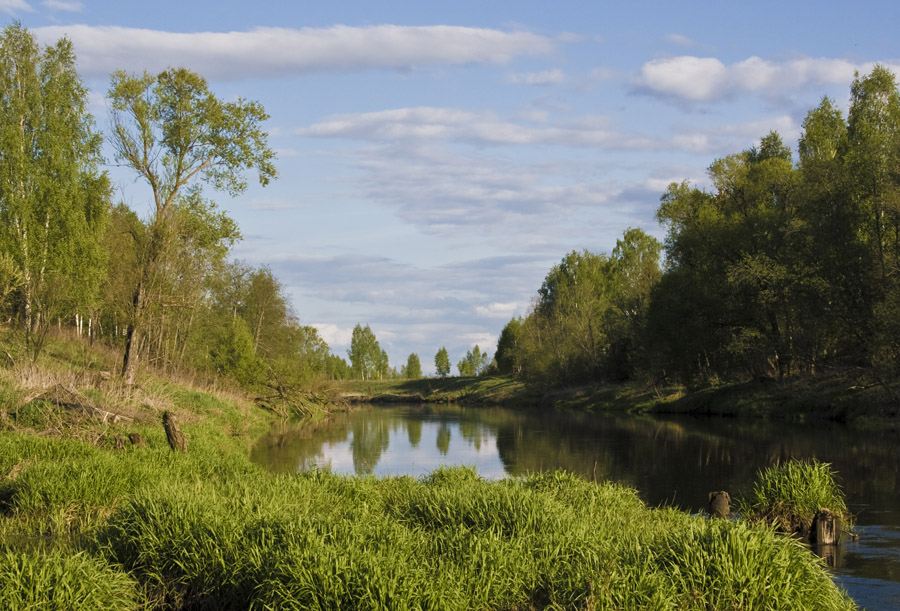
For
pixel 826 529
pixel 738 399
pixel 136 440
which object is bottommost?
pixel 826 529

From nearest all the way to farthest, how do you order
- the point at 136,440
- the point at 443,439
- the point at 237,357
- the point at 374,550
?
the point at 374,550 < the point at 136,440 < the point at 443,439 < the point at 237,357

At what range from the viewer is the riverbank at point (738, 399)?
34500 mm

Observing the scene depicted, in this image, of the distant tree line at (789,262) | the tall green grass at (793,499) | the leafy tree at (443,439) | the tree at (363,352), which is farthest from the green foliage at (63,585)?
the tree at (363,352)

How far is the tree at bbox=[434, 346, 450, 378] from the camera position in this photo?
158000mm

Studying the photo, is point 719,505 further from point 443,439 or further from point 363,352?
point 363,352

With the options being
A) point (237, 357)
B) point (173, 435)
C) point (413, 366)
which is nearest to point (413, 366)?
point (413, 366)

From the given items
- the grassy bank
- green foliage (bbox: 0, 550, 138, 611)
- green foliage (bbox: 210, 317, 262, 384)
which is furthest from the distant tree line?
green foliage (bbox: 0, 550, 138, 611)

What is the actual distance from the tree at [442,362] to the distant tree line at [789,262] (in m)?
92.1

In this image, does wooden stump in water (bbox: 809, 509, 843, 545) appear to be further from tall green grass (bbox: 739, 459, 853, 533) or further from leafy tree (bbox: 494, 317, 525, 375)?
leafy tree (bbox: 494, 317, 525, 375)

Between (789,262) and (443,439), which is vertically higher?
(789,262)

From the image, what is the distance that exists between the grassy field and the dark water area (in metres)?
3.05

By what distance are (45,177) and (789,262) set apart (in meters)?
36.0

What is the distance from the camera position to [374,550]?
8.51 m

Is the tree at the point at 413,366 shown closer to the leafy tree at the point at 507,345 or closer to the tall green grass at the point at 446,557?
the leafy tree at the point at 507,345
